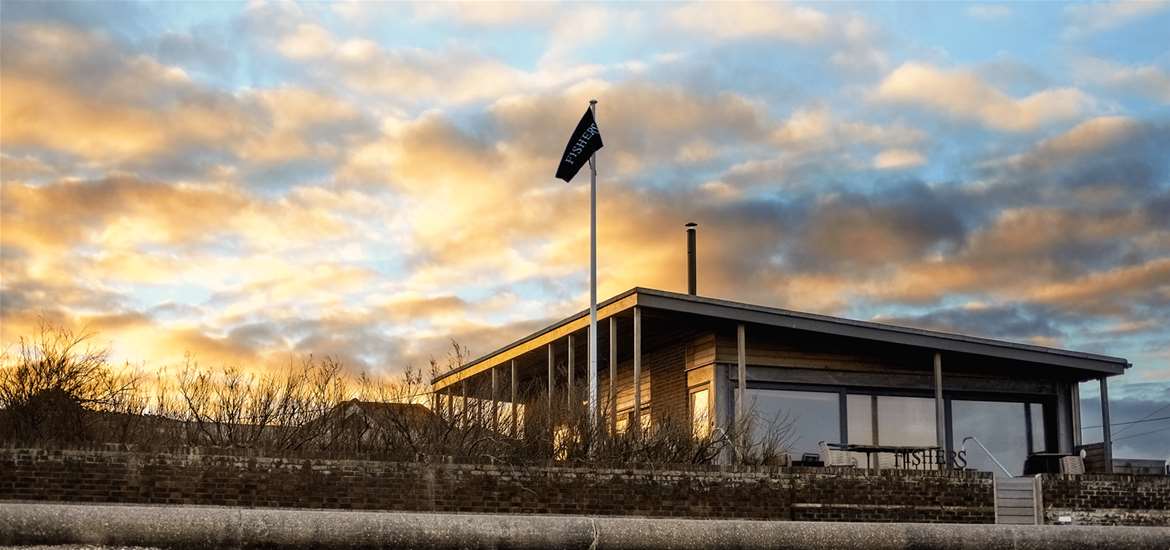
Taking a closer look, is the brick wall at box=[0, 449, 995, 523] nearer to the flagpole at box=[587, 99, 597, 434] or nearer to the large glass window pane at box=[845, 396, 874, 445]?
the flagpole at box=[587, 99, 597, 434]

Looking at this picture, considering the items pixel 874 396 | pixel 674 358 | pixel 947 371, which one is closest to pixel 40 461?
pixel 674 358

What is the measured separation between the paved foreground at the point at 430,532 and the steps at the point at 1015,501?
7.99m

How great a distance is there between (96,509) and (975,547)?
243 inches

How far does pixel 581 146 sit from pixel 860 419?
7477 millimetres

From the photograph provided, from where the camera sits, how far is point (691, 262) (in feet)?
92.8

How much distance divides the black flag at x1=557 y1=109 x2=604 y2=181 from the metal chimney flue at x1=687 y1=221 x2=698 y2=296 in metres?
8.06

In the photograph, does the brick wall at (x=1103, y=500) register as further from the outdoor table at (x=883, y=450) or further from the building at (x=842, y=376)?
the building at (x=842, y=376)

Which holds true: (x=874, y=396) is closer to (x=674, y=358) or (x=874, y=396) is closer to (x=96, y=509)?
(x=674, y=358)

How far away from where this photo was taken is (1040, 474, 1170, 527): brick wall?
17.5 metres

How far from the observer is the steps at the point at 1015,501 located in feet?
56.1

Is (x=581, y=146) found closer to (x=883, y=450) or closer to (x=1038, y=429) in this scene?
(x=883, y=450)

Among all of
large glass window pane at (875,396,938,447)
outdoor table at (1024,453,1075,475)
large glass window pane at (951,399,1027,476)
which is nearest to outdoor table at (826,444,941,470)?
large glass window pane at (875,396,938,447)

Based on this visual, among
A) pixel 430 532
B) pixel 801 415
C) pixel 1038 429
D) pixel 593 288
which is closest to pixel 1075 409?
pixel 1038 429

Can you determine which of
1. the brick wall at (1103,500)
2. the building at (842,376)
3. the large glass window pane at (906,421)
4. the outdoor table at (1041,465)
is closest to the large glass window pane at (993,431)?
the building at (842,376)
